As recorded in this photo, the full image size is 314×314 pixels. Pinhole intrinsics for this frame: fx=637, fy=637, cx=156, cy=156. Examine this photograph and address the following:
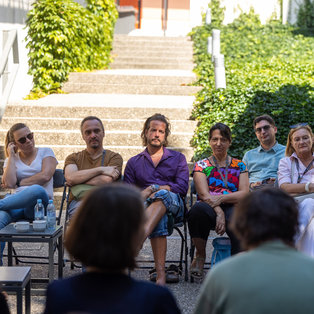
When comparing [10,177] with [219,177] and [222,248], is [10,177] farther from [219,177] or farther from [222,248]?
[222,248]

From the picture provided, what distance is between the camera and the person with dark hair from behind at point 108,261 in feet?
6.11

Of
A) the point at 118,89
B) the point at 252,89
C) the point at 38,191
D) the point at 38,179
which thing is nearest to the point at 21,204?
the point at 38,191

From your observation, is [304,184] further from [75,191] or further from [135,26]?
[135,26]

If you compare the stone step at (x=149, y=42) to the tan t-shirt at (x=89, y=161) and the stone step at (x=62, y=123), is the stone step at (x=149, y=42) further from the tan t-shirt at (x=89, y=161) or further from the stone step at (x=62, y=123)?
the tan t-shirt at (x=89, y=161)

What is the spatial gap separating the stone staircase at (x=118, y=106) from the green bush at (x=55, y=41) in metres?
0.37

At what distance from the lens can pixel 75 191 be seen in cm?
538

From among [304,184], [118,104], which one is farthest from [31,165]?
[118,104]

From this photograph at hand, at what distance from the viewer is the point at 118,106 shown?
9.81 meters

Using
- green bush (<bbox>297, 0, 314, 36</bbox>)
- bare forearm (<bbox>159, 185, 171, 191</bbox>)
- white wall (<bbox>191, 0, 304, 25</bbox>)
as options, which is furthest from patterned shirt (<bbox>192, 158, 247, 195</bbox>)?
white wall (<bbox>191, 0, 304, 25</bbox>)

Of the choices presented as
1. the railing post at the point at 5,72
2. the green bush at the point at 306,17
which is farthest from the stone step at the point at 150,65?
the green bush at the point at 306,17

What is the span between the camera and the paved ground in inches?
176

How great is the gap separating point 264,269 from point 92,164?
12.4 feet

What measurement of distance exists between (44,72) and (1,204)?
628cm

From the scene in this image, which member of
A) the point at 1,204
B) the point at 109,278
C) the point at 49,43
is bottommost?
the point at 1,204
